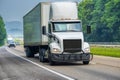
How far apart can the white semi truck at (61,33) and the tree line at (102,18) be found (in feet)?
197

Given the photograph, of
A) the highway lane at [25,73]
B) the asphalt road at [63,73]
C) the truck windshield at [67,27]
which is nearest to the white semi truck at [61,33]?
the truck windshield at [67,27]

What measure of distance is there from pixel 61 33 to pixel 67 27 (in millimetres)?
688

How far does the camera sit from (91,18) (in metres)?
118

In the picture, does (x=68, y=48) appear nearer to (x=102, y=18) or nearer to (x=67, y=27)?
(x=67, y=27)

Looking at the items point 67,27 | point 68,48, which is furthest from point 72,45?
point 67,27

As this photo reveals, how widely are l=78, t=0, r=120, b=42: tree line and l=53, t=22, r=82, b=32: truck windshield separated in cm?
6286

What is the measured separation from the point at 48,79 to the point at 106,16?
289 ft

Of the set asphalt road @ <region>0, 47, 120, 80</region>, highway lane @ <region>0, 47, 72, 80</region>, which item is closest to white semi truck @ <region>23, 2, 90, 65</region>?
asphalt road @ <region>0, 47, 120, 80</region>

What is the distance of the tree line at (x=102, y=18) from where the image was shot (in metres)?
98.1

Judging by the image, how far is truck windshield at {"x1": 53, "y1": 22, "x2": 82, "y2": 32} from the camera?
26641 millimetres

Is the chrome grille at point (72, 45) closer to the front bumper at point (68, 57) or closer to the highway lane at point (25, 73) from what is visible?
the front bumper at point (68, 57)

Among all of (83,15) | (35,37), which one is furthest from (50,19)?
(83,15)

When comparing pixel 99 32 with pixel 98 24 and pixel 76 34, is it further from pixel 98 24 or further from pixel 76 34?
pixel 76 34

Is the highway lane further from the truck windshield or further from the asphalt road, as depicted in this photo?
the truck windshield
